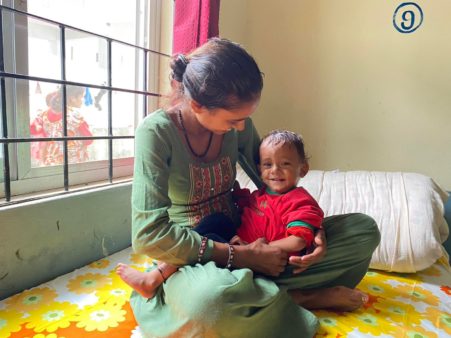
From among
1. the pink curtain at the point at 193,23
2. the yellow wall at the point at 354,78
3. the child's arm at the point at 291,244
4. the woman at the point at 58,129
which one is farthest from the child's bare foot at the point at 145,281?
the yellow wall at the point at 354,78

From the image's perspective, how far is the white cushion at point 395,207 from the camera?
1173 millimetres

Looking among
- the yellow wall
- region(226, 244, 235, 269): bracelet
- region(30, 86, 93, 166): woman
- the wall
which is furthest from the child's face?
the yellow wall

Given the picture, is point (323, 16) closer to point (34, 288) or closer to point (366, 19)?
point (366, 19)

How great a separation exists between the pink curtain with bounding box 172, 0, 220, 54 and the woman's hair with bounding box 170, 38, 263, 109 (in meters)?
0.57

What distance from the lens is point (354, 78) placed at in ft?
5.82

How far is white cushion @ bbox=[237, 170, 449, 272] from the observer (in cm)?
117

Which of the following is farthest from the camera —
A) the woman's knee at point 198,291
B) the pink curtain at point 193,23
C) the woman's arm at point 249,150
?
the pink curtain at point 193,23

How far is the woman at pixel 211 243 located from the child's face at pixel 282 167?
129mm

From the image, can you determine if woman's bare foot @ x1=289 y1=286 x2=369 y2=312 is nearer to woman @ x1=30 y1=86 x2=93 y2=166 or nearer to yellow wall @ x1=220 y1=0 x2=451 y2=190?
woman @ x1=30 y1=86 x2=93 y2=166

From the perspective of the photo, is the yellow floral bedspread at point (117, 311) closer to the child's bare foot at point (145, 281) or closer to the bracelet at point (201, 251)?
the child's bare foot at point (145, 281)

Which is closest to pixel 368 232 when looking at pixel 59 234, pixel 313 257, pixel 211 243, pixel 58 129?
pixel 313 257

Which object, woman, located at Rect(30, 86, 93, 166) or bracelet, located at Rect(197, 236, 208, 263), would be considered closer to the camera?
→ bracelet, located at Rect(197, 236, 208, 263)

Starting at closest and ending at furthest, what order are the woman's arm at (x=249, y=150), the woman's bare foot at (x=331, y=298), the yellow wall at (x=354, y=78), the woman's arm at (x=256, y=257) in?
Result: the woman's arm at (x=256, y=257), the woman's bare foot at (x=331, y=298), the woman's arm at (x=249, y=150), the yellow wall at (x=354, y=78)

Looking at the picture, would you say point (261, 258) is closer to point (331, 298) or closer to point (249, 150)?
point (331, 298)
